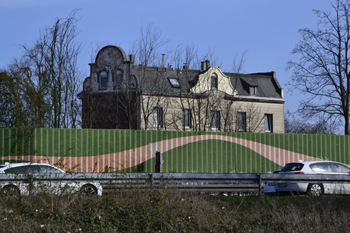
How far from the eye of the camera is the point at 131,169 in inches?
738

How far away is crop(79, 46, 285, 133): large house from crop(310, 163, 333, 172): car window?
31.8ft

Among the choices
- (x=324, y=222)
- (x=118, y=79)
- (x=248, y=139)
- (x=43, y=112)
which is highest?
(x=118, y=79)

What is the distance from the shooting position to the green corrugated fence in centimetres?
1756

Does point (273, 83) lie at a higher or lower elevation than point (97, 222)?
higher

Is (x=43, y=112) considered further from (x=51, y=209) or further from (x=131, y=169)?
(x=51, y=209)

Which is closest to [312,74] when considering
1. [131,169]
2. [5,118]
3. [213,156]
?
[213,156]

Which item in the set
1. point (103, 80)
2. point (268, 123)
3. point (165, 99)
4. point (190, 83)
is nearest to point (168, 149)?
point (165, 99)

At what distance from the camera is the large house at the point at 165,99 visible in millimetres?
27594

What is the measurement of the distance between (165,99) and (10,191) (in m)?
20.1

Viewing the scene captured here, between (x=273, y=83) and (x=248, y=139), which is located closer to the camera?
(x=248, y=139)

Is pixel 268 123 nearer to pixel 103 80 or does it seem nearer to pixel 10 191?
pixel 103 80

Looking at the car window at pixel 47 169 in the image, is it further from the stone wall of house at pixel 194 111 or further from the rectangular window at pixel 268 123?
the rectangular window at pixel 268 123

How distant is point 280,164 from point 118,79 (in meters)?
14.4

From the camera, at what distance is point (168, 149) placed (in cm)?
1933
